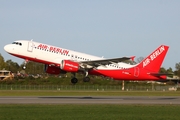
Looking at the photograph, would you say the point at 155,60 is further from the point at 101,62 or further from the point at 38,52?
the point at 38,52

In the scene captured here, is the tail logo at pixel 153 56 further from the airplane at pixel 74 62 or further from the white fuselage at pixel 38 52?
the white fuselage at pixel 38 52

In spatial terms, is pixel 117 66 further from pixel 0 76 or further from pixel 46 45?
pixel 0 76

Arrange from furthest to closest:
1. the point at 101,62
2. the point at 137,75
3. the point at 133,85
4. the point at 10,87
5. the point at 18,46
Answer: the point at 133,85 < the point at 10,87 < the point at 137,75 < the point at 101,62 < the point at 18,46

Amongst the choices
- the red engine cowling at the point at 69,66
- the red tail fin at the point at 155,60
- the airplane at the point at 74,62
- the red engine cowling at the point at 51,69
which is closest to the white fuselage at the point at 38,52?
the airplane at the point at 74,62

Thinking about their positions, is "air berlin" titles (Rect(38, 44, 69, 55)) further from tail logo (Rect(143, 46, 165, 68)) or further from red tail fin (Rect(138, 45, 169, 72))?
tail logo (Rect(143, 46, 165, 68))

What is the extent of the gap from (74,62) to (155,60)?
16.3 metres

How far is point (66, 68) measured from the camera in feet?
177

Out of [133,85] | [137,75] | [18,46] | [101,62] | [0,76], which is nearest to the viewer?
[18,46]

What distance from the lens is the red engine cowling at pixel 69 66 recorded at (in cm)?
5362

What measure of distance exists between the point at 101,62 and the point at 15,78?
158 feet

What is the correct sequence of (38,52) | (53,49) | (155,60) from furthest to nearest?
(155,60)
(53,49)
(38,52)

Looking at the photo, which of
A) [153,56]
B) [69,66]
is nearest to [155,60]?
[153,56]

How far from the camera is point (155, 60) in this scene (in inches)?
2613

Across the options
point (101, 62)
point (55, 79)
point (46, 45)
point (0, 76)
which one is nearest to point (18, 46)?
point (46, 45)
